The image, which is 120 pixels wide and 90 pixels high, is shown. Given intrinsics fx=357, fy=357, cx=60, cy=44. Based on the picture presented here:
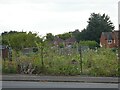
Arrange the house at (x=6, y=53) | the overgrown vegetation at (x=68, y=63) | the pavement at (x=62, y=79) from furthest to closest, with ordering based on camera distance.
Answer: the house at (x=6, y=53), the overgrown vegetation at (x=68, y=63), the pavement at (x=62, y=79)

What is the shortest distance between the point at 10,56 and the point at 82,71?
460cm

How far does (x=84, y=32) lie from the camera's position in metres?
93.8

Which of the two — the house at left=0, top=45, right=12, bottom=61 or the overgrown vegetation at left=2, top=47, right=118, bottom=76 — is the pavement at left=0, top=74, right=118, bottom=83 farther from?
the house at left=0, top=45, right=12, bottom=61

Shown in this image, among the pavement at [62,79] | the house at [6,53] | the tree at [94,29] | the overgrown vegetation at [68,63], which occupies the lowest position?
the pavement at [62,79]

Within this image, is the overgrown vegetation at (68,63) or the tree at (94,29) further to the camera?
the tree at (94,29)

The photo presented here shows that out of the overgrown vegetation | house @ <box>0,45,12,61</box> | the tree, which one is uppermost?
the tree

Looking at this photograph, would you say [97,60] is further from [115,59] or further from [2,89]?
[2,89]

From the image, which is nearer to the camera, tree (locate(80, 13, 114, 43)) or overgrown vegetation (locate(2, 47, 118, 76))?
overgrown vegetation (locate(2, 47, 118, 76))

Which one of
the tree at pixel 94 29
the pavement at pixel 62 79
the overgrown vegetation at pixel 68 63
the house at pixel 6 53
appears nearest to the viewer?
the pavement at pixel 62 79

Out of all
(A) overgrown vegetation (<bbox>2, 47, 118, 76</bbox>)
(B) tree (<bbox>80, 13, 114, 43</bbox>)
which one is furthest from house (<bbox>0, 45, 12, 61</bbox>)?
(B) tree (<bbox>80, 13, 114, 43</bbox>)

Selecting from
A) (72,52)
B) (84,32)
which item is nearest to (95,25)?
(84,32)

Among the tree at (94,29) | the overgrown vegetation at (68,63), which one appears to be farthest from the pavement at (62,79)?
the tree at (94,29)

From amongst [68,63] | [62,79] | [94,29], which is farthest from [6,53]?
[94,29]

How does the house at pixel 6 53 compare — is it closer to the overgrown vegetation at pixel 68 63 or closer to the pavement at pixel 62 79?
the overgrown vegetation at pixel 68 63
